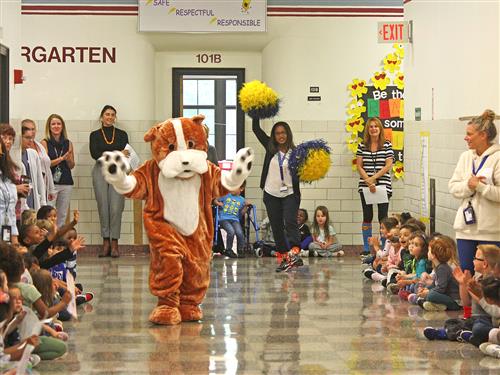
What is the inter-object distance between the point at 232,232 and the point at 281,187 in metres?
A: 2.06

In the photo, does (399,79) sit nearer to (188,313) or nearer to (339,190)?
(339,190)

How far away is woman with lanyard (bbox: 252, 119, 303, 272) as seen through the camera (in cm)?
1239

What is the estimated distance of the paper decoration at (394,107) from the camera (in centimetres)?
1484

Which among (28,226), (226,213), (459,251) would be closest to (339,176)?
(226,213)

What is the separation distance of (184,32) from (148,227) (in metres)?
6.08

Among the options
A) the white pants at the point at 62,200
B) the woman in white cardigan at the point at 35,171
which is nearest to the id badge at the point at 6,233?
the woman in white cardigan at the point at 35,171

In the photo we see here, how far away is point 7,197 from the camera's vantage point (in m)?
8.97

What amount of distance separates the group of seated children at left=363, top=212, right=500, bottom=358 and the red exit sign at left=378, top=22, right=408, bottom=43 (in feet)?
6.82

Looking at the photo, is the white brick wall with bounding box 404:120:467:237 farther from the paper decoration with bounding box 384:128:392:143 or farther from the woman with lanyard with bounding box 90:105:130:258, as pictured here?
the woman with lanyard with bounding box 90:105:130:258

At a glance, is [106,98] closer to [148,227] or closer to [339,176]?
[339,176]

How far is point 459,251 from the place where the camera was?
9172mm

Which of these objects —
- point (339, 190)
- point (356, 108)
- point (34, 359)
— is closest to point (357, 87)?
point (356, 108)

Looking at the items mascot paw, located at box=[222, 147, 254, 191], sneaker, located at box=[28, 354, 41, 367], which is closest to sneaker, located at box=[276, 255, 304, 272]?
mascot paw, located at box=[222, 147, 254, 191]

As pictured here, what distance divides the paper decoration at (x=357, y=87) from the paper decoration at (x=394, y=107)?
0.41m
